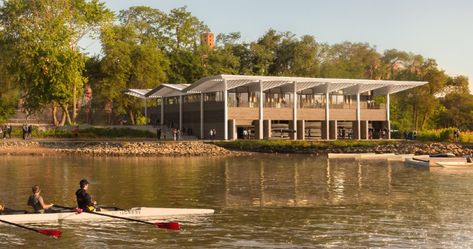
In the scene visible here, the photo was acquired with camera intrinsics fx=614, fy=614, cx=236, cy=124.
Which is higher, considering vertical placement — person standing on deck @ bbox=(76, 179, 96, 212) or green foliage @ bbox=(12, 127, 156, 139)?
green foliage @ bbox=(12, 127, 156, 139)

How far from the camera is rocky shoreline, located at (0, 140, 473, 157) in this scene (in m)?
64.9

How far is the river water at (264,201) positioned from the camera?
19.7 meters

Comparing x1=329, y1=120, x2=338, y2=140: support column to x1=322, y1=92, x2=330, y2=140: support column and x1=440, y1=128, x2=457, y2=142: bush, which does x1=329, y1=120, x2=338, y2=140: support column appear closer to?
x1=322, y1=92, x2=330, y2=140: support column

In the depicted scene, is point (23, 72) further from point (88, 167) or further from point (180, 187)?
point (180, 187)

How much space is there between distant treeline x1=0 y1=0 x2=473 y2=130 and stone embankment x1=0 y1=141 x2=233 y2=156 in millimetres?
9946

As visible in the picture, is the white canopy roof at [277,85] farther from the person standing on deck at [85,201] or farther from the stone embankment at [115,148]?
the person standing on deck at [85,201]

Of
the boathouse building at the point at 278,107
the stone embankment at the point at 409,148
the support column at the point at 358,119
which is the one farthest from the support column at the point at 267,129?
the support column at the point at 358,119

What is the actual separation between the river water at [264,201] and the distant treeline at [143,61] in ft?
94.0

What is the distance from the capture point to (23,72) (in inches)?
3046

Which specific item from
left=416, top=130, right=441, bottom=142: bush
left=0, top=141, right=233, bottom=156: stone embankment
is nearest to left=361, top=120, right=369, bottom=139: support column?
left=416, top=130, right=441, bottom=142: bush

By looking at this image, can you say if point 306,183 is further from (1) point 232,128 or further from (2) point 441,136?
(2) point 441,136

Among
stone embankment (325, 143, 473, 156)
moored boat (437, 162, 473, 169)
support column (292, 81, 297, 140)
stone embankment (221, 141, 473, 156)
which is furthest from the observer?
support column (292, 81, 297, 140)

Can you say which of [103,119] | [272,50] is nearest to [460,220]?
[103,119]

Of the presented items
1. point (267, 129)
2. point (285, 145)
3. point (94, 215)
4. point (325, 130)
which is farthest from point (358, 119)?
point (94, 215)
